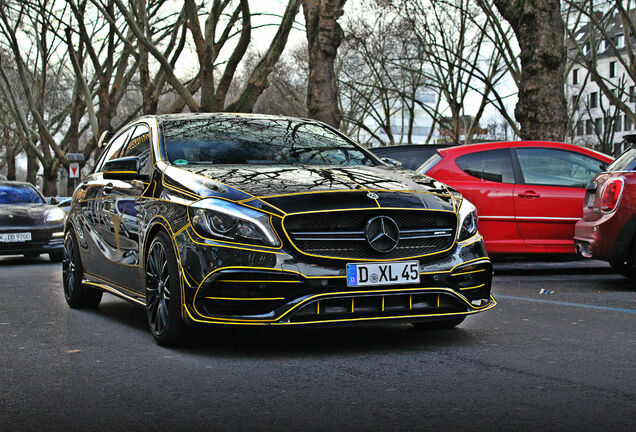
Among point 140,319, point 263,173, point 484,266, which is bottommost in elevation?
point 140,319

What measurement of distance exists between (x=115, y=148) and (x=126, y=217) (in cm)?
169

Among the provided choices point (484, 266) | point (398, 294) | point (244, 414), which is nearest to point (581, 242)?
point (484, 266)

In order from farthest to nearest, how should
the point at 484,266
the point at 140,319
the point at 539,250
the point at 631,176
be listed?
the point at 539,250 < the point at 631,176 < the point at 140,319 < the point at 484,266

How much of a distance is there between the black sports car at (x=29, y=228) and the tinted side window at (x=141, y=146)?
8617 millimetres

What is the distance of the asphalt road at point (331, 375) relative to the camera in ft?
13.9

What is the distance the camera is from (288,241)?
5.64m

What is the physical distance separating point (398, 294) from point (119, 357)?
1756 mm

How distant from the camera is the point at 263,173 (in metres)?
6.29

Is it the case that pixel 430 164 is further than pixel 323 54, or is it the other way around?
pixel 323 54

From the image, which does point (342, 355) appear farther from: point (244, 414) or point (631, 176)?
point (631, 176)

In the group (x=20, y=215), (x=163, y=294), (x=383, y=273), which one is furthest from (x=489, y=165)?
(x=20, y=215)

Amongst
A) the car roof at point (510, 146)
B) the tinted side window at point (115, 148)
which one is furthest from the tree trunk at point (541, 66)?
the tinted side window at point (115, 148)

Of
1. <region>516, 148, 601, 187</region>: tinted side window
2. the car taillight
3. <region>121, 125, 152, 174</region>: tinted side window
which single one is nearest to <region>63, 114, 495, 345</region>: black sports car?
<region>121, 125, 152, 174</region>: tinted side window

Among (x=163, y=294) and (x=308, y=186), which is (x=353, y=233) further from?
(x=163, y=294)
